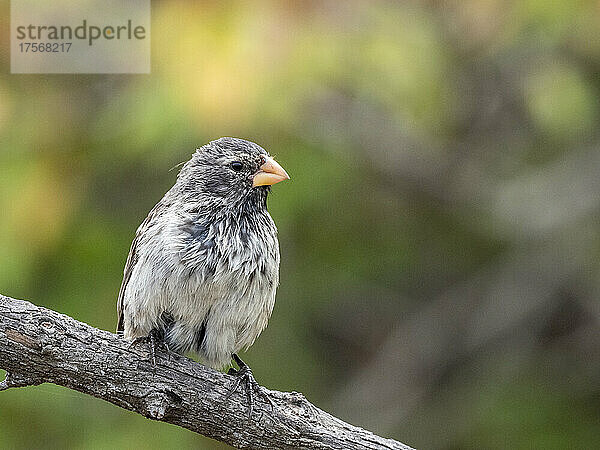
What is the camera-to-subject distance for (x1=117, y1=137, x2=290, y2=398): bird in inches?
176

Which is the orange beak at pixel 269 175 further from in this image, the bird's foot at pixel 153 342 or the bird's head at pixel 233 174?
the bird's foot at pixel 153 342

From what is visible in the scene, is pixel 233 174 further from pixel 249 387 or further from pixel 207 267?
pixel 249 387

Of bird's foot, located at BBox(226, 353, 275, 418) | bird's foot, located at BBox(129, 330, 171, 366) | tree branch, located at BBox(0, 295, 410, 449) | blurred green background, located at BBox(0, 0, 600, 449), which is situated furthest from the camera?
blurred green background, located at BBox(0, 0, 600, 449)

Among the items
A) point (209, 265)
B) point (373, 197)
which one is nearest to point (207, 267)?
point (209, 265)

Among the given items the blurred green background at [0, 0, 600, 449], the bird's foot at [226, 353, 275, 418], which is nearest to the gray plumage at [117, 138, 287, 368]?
the bird's foot at [226, 353, 275, 418]

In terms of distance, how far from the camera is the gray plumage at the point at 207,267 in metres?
4.48

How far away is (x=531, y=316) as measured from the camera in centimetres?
874

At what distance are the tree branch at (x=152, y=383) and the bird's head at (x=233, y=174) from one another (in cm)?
96

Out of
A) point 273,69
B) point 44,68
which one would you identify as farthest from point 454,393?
point 44,68

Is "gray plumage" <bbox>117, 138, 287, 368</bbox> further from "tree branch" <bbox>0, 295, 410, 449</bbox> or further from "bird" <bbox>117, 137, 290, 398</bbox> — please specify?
"tree branch" <bbox>0, 295, 410, 449</bbox>

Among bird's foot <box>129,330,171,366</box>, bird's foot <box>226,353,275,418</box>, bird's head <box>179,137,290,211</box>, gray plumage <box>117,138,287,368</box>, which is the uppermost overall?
bird's head <box>179,137,290,211</box>

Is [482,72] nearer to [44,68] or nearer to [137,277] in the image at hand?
[44,68]

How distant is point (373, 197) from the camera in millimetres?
8352

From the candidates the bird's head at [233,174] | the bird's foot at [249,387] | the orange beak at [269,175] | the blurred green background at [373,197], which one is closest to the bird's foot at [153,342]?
the bird's foot at [249,387]
